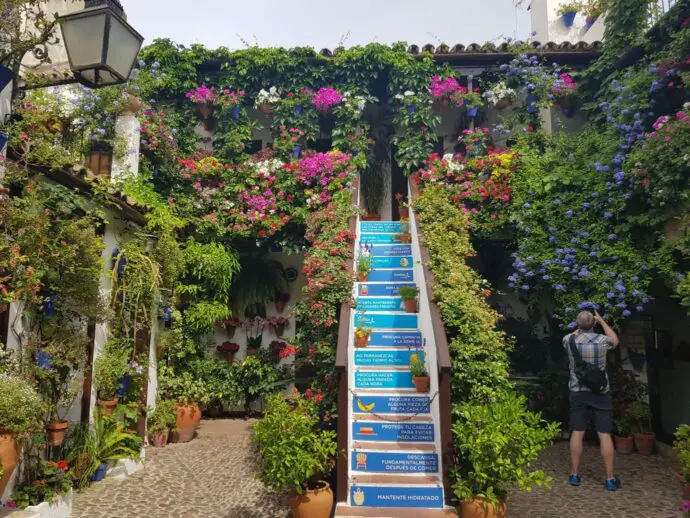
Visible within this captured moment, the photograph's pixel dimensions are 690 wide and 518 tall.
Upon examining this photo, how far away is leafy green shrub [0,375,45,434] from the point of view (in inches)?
149

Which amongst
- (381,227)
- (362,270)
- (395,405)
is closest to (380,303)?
(362,270)

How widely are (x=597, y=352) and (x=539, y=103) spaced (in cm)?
554

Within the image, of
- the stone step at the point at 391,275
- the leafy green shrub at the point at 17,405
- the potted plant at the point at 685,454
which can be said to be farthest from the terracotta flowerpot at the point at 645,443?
the leafy green shrub at the point at 17,405

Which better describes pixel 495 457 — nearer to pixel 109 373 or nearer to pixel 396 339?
pixel 396 339

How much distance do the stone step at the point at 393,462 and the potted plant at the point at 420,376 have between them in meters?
0.83

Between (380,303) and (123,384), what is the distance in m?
3.49

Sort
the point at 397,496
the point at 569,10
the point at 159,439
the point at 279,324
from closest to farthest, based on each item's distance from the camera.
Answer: the point at 397,496 → the point at 159,439 → the point at 279,324 → the point at 569,10

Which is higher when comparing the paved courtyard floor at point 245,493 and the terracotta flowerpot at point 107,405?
the terracotta flowerpot at point 107,405

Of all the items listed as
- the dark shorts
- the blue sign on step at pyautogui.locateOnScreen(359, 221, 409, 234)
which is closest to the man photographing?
the dark shorts

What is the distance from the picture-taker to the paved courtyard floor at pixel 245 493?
15.5 ft

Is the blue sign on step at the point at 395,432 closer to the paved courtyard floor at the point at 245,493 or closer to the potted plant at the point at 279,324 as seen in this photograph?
the paved courtyard floor at the point at 245,493

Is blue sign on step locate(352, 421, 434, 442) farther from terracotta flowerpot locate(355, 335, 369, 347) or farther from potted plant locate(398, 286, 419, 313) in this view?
potted plant locate(398, 286, 419, 313)

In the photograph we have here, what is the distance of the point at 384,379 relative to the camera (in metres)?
5.96

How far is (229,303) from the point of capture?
9609 mm
